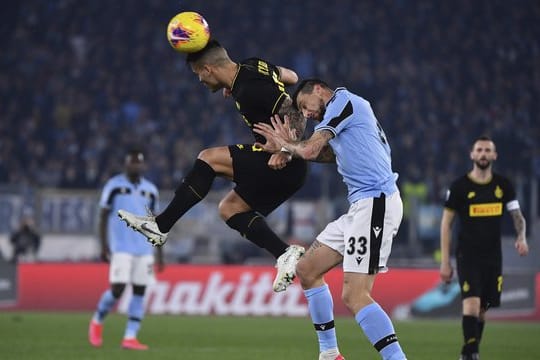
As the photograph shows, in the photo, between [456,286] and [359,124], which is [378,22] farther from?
[359,124]

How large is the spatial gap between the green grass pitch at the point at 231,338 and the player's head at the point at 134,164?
2306mm

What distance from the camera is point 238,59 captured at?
1217 inches

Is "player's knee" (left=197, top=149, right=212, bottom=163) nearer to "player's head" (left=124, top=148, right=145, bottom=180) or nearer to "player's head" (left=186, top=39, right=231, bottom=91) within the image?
"player's head" (left=186, top=39, right=231, bottom=91)

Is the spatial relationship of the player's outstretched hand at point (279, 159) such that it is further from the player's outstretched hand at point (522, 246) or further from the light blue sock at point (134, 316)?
the light blue sock at point (134, 316)

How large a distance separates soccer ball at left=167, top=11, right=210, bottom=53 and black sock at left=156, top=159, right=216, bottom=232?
970 millimetres

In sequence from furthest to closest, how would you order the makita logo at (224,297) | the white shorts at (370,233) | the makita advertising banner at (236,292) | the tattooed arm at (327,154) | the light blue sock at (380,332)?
the makita logo at (224,297) < the makita advertising banner at (236,292) < the tattooed arm at (327,154) < the white shorts at (370,233) < the light blue sock at (380,332)

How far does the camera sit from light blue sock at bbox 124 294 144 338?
43.5ft

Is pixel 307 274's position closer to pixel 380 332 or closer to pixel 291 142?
pixel 380 332

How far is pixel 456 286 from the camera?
65.7ft

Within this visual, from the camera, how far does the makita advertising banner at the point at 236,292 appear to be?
20375 mm

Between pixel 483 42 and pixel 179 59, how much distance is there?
9.24 m

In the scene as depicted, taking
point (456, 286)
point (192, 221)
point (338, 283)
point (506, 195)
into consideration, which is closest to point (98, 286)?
point (192, 221)

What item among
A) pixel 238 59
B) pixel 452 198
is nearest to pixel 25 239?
pixel 238 59

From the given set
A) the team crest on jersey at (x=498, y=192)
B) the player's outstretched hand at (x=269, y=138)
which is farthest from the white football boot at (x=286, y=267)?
the team crest on jersey at (x=498, y=192)
